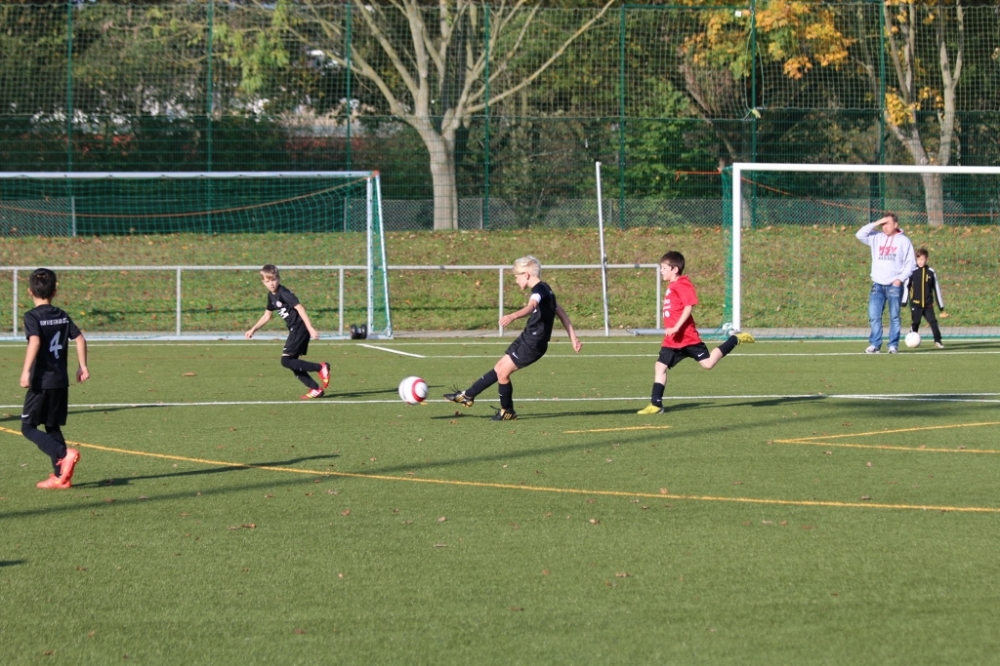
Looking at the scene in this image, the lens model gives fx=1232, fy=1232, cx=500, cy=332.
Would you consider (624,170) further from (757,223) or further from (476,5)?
(476,5)

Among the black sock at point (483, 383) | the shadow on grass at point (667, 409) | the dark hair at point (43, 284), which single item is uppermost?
the dark hair at point (43, 284)

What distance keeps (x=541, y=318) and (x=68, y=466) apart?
4371mm

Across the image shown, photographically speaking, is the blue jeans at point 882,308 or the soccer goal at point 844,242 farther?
the soccer goal at point 844,242

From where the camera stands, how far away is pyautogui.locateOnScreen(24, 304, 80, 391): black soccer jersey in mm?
7824

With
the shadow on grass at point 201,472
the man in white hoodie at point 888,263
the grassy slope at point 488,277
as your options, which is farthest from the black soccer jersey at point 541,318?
the grassy slope at point 488,277

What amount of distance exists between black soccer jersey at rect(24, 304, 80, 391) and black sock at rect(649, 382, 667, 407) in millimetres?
5379

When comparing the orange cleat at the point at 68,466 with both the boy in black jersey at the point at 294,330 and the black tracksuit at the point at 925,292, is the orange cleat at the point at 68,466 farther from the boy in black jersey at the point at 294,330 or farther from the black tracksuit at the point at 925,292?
the black tracksuit at the point at 925,292

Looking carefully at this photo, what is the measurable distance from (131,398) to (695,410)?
5733 mm

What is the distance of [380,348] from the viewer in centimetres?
1883

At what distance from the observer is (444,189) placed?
26.6 metres

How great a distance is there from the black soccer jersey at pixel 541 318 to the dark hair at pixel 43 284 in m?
4.19

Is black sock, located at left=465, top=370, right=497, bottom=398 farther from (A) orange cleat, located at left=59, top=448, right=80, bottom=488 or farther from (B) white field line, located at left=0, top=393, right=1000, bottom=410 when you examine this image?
(A) orange cleat, located at left=59, top=448, right=80, bottom=488

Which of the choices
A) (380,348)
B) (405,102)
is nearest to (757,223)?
(405,102)

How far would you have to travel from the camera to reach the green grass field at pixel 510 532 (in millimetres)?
4812
